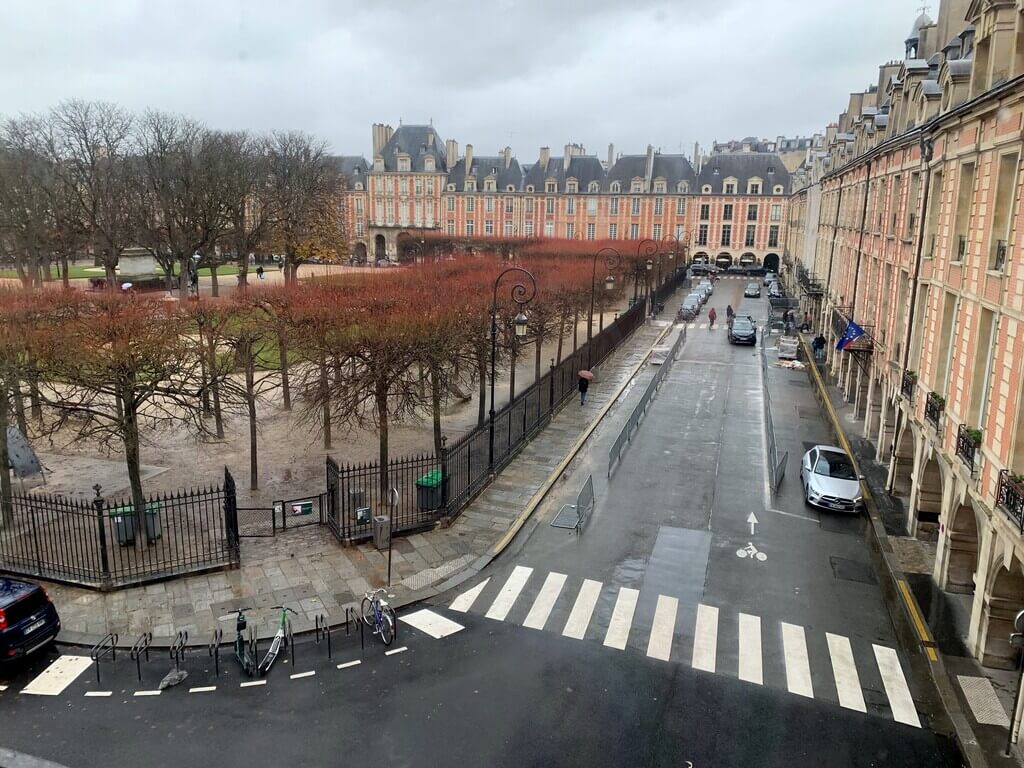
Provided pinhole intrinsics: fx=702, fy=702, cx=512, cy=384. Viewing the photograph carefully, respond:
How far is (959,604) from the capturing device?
12953 mm

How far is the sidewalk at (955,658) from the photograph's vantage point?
30.8ft

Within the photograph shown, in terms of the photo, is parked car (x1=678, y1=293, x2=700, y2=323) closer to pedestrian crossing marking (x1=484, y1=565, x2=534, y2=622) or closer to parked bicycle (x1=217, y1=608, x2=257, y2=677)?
pedestrian crossing marking (x1=484, y1=565, x2=534, y2=622)

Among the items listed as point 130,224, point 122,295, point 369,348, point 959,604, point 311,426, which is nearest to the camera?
point 959,604

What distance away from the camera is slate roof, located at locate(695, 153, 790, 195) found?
8544 cm

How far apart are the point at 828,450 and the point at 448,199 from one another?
261 ft

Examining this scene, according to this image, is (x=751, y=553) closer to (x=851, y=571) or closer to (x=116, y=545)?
(x=851, y=571)

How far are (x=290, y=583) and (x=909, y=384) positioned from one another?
15.2m

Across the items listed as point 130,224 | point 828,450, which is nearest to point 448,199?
point 130,224

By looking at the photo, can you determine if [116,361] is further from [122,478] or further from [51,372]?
[122,478]

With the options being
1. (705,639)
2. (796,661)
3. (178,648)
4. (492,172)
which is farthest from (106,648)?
(492,172)

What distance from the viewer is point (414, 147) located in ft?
301

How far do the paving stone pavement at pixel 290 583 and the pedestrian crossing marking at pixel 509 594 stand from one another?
100cm

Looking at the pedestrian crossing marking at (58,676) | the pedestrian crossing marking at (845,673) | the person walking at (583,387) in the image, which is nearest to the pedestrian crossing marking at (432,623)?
the pedestrian crossing marking at (58,676)

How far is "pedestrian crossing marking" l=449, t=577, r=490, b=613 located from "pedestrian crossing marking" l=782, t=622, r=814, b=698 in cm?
534
